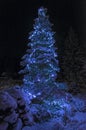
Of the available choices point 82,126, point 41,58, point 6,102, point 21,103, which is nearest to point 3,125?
point 6,102

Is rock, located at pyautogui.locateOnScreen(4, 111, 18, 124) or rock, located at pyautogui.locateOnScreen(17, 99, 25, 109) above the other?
rock, located at pyautogui.locateOnScreen(17, 99, 25, 109)

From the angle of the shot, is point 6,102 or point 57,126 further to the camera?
point 57,126

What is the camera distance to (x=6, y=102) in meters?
9.63

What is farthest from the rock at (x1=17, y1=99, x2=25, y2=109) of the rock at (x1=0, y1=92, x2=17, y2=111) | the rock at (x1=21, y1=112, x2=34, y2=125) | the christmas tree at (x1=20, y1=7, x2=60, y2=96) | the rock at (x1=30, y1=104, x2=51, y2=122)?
the christmas tree at (x1=20, y1=7, x2=60, y2=96)

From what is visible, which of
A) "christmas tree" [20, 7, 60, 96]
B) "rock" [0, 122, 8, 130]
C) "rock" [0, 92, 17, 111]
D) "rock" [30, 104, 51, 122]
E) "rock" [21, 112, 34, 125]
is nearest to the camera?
"rock" [0, 122, 8, 130]

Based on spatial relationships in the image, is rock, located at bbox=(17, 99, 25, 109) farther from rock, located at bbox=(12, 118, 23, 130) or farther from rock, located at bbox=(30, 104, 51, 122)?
rock, located at bbox=(30, 104, 51, 122)

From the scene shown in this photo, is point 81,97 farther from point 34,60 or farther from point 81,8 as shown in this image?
point 81,8

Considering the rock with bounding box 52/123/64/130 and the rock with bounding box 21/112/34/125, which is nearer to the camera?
the rock with bounding box 52/123/64/130

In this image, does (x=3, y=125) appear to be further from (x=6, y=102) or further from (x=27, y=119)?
(x=27, y=119)

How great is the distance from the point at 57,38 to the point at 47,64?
6.45 metres

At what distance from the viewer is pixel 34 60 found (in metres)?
12.5

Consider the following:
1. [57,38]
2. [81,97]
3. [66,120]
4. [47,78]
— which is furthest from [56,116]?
[57,38]

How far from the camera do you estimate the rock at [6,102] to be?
9475 millimetres

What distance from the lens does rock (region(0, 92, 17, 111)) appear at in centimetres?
948
